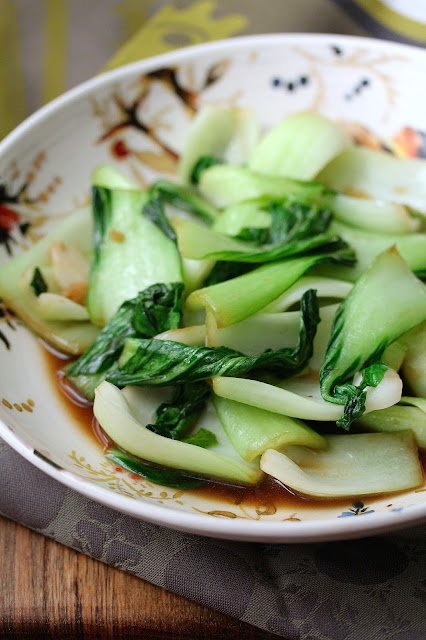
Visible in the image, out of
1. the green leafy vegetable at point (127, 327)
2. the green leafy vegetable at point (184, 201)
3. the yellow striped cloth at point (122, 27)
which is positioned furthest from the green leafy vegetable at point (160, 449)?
the yellow striped cloth at point (122, 27)

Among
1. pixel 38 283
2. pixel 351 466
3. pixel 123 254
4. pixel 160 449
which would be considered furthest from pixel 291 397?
pixel 38 283

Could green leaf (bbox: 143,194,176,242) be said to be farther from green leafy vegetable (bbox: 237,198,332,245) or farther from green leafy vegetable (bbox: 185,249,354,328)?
green leafy vegetable (bbox: 185,249,354,328)

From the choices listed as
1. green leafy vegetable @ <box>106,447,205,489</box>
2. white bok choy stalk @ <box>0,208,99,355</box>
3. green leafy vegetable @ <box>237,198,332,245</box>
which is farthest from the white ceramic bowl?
green leafy vegetable @ <box>237,198,332,245</box>

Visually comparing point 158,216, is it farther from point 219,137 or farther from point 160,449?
point 160,449

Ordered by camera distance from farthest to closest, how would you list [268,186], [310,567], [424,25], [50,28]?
[50,28], [424,25], [268,186], [310,567]

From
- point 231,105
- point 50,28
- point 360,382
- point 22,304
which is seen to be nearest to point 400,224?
point 360,382

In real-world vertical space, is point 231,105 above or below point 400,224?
above

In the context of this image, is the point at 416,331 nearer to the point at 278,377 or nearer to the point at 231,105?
the point at 278,377
